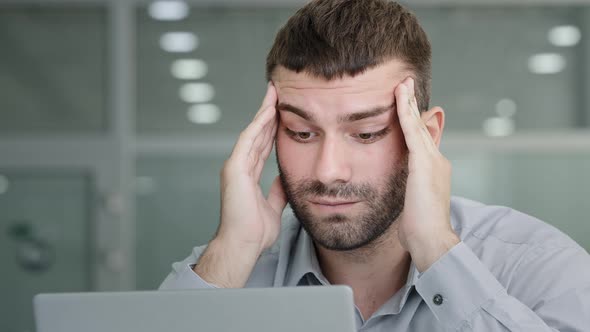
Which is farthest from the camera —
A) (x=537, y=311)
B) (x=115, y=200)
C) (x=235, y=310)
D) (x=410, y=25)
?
(x=115, y=200)

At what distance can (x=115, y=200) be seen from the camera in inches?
181

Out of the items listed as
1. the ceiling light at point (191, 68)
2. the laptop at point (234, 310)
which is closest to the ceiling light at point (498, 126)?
the ceiling light at point (191, 68)

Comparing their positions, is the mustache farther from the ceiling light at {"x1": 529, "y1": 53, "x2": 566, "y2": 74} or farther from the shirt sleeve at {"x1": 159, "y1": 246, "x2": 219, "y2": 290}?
the ceiling light at {"x1": 529, "y1": 53, "x2": 566, "y2": 74}

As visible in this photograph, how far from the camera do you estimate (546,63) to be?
4.65m

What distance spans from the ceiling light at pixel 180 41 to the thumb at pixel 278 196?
2787mm

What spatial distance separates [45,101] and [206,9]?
1007 millimetres

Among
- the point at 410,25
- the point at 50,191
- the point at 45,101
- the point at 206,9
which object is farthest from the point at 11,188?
the point at 410,25

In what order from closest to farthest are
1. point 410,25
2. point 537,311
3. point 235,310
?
point 235,310 → point 537,311 → point 410,25

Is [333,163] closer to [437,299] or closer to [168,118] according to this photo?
[437,299]

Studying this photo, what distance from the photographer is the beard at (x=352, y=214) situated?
1.78 metres

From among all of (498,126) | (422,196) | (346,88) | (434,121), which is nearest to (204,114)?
(498,126)

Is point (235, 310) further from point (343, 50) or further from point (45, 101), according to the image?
point (45, 101)

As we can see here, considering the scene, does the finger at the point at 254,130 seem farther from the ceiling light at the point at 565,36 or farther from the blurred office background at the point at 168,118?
the ceiling light at the point at 565,36

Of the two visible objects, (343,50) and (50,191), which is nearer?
(343,50)
